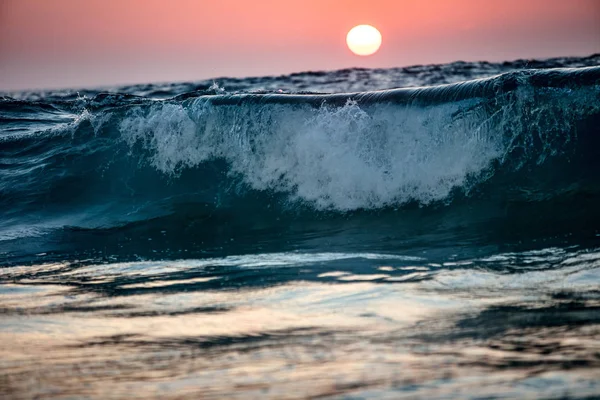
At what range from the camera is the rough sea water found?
308 cm

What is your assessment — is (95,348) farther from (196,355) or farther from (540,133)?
(540,133)

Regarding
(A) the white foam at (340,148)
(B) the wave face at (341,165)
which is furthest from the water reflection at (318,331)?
(A) the white foam at (340,148)

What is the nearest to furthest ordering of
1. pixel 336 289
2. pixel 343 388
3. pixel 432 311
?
pixel 343 388
pixel 432 311
pixel 336 289

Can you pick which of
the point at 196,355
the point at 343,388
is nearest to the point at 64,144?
the point at 196,355

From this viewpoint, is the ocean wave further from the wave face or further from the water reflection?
the water reflection

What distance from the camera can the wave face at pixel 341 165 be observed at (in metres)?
7.54

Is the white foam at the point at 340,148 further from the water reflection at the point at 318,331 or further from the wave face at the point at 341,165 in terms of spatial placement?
the water reflection at the point at 318,331

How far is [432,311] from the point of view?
3861 millimetres

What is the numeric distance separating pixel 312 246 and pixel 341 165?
2.01 m

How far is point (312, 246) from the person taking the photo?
625 cm

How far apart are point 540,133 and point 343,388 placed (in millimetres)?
5608

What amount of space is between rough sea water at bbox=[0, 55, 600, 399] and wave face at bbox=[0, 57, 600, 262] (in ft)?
0.08

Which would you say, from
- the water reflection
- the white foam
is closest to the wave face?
the white foam

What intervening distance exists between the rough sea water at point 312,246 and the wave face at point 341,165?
2cm
